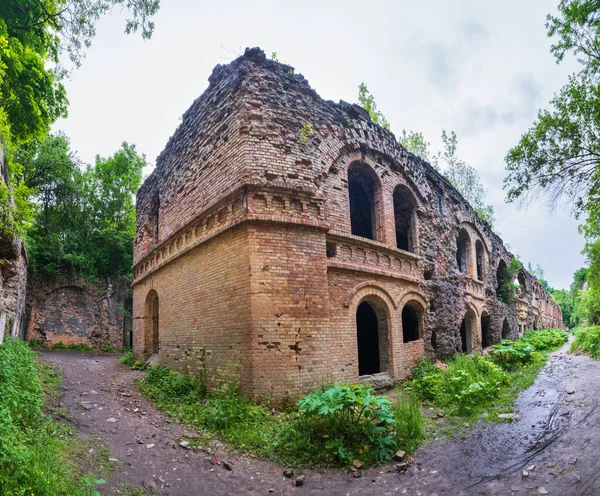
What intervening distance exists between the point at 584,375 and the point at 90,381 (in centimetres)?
1263

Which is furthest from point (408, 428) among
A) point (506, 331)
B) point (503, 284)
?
point (503, 284)

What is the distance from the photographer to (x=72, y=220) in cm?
2006

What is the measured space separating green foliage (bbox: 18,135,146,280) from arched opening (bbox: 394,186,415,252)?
604 inches

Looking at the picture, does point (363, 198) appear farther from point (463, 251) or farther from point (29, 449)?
point (29, 449)

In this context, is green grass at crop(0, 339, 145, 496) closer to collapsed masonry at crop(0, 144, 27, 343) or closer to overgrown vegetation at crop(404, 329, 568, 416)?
collapsed masonry at crop(0, 144, 27, 343)

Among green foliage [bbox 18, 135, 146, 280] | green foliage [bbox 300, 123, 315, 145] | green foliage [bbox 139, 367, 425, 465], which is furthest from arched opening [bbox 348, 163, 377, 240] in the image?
green foliage [bbox 18, 135, 146, 280]

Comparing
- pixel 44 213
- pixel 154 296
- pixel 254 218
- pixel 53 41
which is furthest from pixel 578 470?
pixel 44 213

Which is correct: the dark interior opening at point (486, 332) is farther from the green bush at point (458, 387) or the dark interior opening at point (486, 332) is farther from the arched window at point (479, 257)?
the green bush at point (458, 387)

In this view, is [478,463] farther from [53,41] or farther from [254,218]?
[53,41]

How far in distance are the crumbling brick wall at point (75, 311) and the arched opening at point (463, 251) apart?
17202 millimetres

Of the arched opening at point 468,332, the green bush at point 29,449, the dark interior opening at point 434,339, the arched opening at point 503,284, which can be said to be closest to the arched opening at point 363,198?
the dark interior opening at point 434,339

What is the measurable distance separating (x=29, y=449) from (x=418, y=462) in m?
4.81

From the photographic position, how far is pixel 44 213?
1936 centimetres

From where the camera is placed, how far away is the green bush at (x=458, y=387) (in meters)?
7.09
